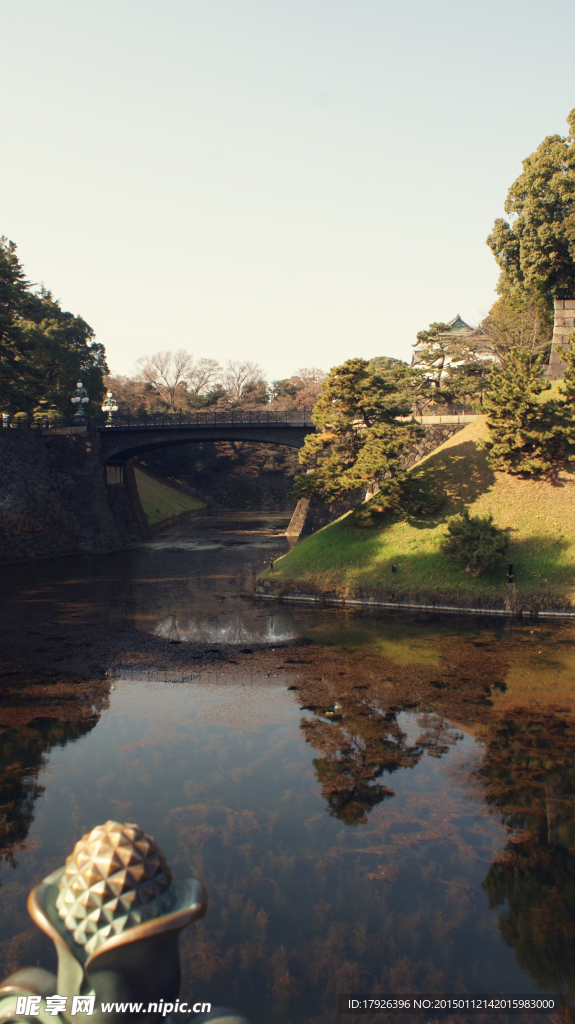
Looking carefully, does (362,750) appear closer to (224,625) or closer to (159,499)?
(224,625)

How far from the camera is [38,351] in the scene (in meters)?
60.8

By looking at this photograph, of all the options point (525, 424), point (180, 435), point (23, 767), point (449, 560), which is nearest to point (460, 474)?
point (525, 424)

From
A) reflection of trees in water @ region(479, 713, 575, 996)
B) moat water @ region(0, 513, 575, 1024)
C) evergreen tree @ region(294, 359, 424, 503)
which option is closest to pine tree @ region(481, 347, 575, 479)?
evergreen tree @ region(294, 359, 424, 503)

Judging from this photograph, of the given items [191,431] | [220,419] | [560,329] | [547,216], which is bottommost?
[191,431]

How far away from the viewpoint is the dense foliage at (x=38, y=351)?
47469mm

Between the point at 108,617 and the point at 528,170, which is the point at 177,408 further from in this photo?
the point at 108,617

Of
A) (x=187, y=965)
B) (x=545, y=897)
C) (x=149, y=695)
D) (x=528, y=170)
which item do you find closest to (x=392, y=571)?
(x=149, y=695)

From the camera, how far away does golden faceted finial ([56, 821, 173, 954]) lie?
2.98 metres

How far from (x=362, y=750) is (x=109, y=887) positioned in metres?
11.8

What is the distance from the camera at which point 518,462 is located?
108 ft

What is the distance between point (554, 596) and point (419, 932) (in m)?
21.0

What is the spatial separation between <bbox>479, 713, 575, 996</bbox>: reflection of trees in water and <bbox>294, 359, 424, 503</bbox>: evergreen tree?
60.1ft

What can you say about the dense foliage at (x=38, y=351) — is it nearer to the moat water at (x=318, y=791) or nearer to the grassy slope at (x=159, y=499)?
the grassy slope at (x=159, y=499)

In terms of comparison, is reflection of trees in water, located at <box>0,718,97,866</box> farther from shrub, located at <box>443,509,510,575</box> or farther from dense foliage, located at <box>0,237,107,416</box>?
dense foliage, located at <box>0,237,107,416</box>
